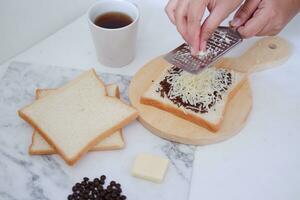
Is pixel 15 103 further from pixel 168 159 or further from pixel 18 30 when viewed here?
pixel 168 159

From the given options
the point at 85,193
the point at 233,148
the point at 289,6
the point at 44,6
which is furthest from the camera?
the point at 44,6

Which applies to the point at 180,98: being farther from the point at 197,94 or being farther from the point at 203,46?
the point at 203,46

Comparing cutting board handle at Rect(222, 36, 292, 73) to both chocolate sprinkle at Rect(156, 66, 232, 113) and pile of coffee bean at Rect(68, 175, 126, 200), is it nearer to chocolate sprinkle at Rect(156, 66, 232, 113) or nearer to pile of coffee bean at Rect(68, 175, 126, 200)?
chocolate sprinkle at Rect(156, 66, 232, 113)

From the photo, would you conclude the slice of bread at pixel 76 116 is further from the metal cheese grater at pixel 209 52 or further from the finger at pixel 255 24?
the finger at pixel 255 24

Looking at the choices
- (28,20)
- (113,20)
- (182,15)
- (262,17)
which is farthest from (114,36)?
(262,17)

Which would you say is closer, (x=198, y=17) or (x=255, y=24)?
(x=198, y=17)

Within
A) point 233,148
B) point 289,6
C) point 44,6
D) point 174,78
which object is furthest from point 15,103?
point 289,6
